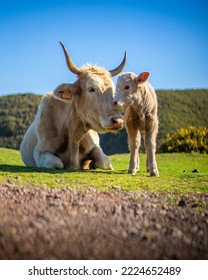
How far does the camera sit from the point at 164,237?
395 centimetres

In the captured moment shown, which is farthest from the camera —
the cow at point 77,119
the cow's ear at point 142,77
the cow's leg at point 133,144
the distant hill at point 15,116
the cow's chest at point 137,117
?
the distant hill at point 15,116

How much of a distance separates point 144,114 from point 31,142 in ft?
14.0

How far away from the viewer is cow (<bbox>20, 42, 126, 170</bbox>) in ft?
30.9

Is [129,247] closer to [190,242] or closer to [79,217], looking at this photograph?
[190,242]

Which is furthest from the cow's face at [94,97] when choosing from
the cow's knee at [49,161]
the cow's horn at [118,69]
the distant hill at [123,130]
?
the distant hill at [123,130]

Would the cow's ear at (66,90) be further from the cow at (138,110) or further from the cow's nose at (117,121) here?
the cow's nose at (117,121)

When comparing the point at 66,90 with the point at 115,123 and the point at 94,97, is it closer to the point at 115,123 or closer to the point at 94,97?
the point at 94,97

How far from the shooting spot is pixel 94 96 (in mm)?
9547

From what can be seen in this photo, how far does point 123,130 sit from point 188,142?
67.1ft

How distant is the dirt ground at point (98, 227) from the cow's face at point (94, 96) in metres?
3.14

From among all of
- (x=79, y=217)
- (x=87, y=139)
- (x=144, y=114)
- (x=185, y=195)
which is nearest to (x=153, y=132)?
(x=144, y=114)

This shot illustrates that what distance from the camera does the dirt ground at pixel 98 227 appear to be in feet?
11.3

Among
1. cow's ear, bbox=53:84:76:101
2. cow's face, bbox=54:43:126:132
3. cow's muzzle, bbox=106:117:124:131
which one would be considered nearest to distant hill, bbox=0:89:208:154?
cow's face, bbox=54:43:126:132
